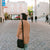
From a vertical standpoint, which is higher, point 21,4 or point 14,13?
point 21,4

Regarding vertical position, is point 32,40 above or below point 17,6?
below

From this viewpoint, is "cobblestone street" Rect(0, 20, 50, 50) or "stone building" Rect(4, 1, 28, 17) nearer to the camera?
"cobblestone street" Rect(0, 20, 50, 50)

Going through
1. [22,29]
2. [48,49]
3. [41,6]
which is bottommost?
[48,49]

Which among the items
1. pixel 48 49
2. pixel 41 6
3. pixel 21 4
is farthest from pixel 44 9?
pixel 48 49

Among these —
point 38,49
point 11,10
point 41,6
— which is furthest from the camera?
point 11,10

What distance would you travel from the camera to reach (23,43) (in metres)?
4.00

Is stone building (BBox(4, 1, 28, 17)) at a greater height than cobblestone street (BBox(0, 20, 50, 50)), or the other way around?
stone building (BBox(4, 1, 28, 17))

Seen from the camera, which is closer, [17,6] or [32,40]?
[32,40]

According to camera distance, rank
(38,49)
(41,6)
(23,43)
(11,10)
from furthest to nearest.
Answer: (11,10) < (41,6) < (38,49) < (23,43)

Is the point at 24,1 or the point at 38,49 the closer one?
the point at 38,49

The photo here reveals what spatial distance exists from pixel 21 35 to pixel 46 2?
64.8 m

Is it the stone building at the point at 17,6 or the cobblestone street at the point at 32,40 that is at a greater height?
the stone building at the point at 17,6

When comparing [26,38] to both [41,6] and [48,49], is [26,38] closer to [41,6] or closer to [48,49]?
[48,49]

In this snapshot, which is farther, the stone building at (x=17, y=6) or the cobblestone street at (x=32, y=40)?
the stone building at (x=17, y=6)
